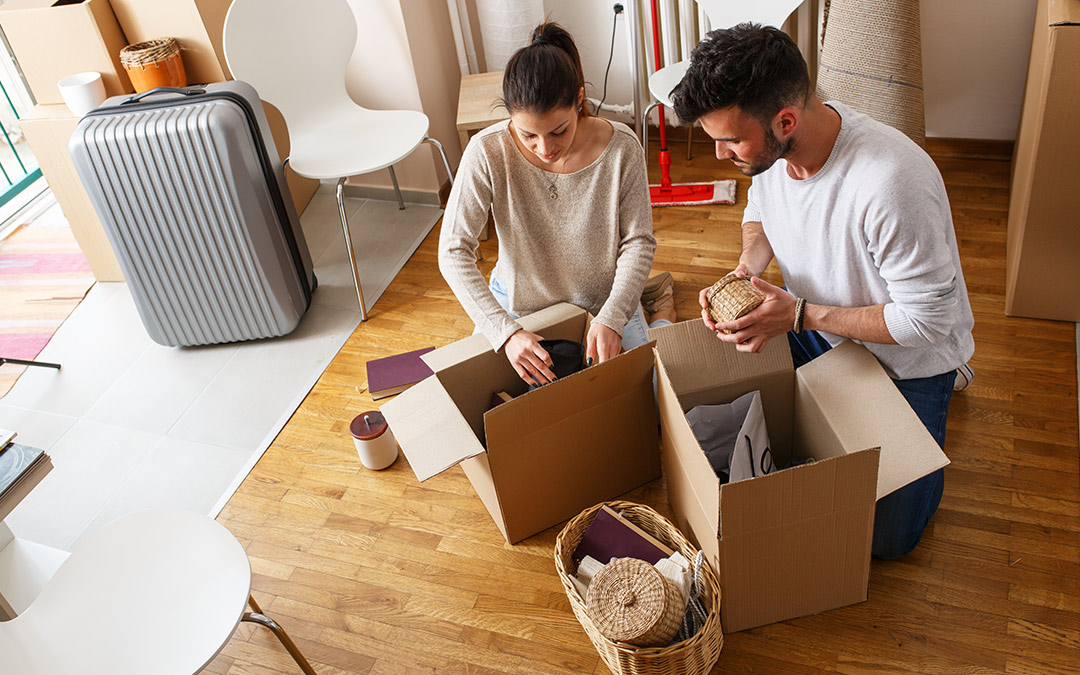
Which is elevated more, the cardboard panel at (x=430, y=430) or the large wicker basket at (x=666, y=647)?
the cardboard panel at (x=430, y=430)

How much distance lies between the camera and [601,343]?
1.88 m

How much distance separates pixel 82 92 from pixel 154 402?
96 centimetres

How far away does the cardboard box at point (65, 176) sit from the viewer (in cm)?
270

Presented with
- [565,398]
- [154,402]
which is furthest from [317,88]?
[565,398]

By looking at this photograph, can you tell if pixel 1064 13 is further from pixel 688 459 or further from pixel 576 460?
pixel 576 460

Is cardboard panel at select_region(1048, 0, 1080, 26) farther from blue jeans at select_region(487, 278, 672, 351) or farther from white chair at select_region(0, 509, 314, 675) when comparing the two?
white chair at select_region(0, 509, 314, 675)

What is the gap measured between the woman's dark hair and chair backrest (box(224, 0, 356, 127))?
1.24 meters

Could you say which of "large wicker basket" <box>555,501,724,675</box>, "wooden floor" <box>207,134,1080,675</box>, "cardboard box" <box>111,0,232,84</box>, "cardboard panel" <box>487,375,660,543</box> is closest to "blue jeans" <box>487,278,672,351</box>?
"cardboard panel" <box>487,375,660,543</box>

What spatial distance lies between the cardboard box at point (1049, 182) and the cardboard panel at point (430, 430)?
154 centimetres

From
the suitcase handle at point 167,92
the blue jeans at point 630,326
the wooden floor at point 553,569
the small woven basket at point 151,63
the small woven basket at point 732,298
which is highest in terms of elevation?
the small woven basket at point 151,63

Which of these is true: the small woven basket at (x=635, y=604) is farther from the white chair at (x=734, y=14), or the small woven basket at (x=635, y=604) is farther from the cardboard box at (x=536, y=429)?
the white chair at (x=734, y=14)

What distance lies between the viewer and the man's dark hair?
144cm

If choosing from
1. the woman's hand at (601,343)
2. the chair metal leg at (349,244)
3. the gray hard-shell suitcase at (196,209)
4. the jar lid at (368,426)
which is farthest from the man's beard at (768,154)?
the gray hard-shell suitcase at (196,209)

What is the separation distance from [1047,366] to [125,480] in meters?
2.41
